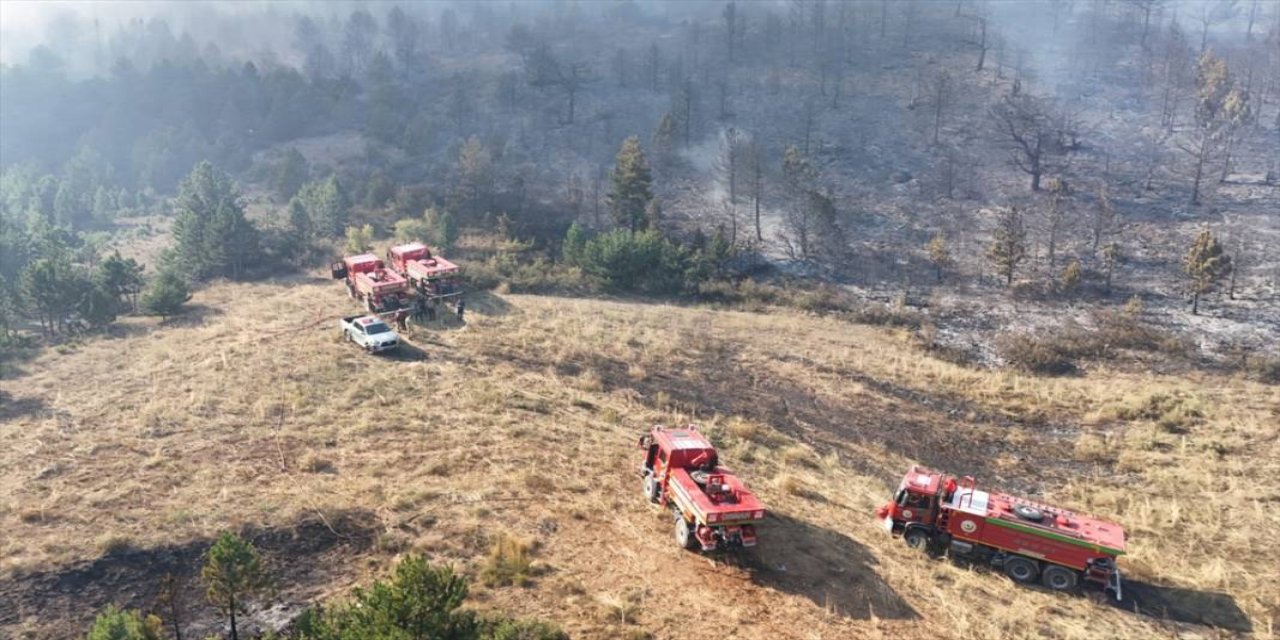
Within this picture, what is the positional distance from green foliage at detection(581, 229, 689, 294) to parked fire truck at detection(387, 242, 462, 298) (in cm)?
864

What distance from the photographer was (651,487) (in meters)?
20.2

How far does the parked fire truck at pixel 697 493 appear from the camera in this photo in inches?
663

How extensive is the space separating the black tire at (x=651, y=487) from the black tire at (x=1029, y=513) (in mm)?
8479

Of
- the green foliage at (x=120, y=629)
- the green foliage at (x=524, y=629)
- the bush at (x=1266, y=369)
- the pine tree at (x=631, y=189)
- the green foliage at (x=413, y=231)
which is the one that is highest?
the pine tree at (x=631, y=189)

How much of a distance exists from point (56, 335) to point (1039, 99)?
80.2m

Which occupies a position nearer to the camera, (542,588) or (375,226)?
(542,588)

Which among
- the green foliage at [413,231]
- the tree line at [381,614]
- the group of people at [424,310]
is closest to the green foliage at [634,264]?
the group of people at [424,310]

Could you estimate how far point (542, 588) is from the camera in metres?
16.4

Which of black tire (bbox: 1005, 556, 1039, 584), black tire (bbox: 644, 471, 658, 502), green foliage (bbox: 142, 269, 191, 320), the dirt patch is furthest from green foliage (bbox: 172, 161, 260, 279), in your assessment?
black tire (bbox: 1005, 556, 1039, 584)

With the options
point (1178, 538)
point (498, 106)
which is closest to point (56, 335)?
point (1178, 538)

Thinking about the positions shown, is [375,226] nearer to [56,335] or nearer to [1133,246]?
[56,335]

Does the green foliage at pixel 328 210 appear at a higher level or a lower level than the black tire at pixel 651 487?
higher

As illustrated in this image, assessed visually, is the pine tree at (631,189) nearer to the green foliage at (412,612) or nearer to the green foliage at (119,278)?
the green foliage at (119,278)

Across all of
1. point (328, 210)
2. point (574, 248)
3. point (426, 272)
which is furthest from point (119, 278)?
point (574, 248)
